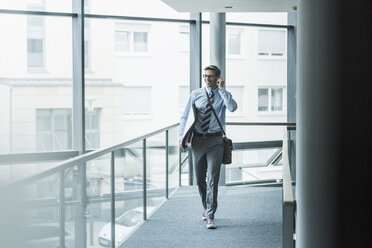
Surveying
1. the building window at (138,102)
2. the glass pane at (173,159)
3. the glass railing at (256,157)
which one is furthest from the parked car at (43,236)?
the building window at (138,102)

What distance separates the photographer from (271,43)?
945 centimetres

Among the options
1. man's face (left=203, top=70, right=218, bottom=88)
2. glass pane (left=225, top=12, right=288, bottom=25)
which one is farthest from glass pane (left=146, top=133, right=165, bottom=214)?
glass pane (left=225, top=12, right=288, bottom=25)

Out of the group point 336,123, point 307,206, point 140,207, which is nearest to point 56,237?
point 307,206

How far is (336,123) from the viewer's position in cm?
235

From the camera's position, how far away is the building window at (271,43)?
9.34 meters

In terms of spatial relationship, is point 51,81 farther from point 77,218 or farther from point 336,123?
point 336,123

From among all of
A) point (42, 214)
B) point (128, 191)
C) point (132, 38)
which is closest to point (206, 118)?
point (128, 191)

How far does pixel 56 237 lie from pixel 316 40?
1.69 meters

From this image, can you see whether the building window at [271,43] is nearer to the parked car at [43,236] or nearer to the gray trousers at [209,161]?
the gray trousers at [209,161]

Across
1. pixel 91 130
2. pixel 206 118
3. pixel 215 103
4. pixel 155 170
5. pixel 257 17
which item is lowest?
pixel 155 170

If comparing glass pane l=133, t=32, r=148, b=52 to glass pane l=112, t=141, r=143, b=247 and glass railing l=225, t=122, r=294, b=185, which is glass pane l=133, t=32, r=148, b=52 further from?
glass pane l=112, t=141, r=143, b=247

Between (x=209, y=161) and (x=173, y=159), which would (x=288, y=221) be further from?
(x=173, y=159)

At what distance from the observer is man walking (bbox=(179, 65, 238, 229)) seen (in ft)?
17.3

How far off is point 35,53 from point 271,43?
414 cm
